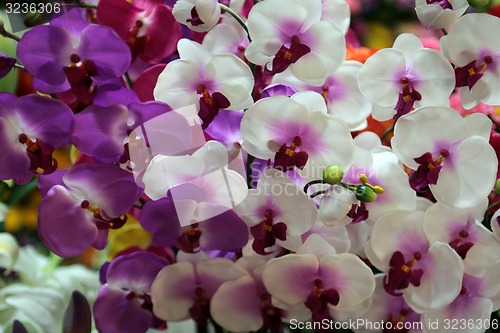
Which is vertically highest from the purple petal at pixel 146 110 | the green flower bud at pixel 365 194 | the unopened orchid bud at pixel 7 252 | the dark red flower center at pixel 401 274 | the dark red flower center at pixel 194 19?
the dark red flower center at pixel 194 19

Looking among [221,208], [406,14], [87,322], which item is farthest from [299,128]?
[406,14]

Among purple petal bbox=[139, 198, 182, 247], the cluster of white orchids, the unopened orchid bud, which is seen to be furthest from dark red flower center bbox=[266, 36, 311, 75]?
the unopened orchid bud

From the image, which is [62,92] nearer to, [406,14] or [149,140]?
[149,140]

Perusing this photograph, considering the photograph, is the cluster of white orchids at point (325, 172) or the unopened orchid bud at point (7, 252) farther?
the unopened orchid bud at point (7, 252)

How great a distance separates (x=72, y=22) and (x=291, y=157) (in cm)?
16

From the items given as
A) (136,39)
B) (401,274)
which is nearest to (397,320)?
(401,274)

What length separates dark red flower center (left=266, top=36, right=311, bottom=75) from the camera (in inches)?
15.5

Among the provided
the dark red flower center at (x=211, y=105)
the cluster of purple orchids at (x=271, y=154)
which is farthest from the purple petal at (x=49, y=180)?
the dark red flower center at (x=211, y=105)

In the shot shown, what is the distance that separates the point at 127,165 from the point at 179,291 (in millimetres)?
100

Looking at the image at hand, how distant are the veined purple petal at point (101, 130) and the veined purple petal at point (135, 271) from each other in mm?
82

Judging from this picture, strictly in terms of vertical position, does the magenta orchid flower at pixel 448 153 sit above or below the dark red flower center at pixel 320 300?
above

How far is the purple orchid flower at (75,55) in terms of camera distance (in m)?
0.39

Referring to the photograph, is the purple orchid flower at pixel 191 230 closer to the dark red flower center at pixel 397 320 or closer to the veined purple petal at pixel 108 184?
the veined purple petal at pixel 108 184

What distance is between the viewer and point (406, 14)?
134cm
